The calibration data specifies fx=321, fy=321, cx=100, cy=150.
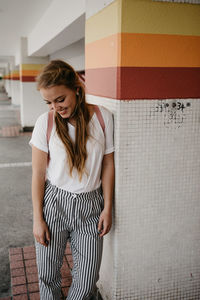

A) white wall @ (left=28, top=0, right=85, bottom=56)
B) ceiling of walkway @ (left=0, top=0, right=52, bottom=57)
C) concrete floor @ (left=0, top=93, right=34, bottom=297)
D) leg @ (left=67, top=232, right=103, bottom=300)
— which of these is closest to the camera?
leg @ (left=67, top=232, right=103, bottom=300)

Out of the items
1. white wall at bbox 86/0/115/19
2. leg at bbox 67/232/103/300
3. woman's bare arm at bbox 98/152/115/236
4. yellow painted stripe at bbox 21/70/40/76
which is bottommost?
leg at bbox 67/232/103/300

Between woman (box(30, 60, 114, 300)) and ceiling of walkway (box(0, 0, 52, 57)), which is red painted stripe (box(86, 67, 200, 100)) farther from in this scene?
ceiling of walkway (box(0, 0, 52, 57))

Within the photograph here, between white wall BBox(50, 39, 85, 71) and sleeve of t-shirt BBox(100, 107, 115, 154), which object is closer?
sleeve of t-shirt BBox(100, 107, 115, 154)

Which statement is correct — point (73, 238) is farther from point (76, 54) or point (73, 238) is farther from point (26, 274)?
point (76, 54)

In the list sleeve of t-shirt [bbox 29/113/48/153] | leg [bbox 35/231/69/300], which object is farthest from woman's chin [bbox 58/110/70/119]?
leg [bbox 35/231/69/300]

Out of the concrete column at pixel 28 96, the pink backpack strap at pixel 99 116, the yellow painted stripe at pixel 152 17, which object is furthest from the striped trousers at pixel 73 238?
the concrete column at pixel 28 96

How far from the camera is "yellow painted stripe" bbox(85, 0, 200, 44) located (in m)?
1.80

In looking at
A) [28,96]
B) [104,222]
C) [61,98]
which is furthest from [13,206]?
[28,96]

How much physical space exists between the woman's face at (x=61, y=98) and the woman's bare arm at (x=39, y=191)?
254 millimetres

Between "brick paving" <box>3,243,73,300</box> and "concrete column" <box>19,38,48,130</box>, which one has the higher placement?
"concrete column" <box>19,38,48,130</box>

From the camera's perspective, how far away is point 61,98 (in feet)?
5.67

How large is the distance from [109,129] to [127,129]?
0.37 feet

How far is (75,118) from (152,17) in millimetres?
731

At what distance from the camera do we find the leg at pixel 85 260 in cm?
191
